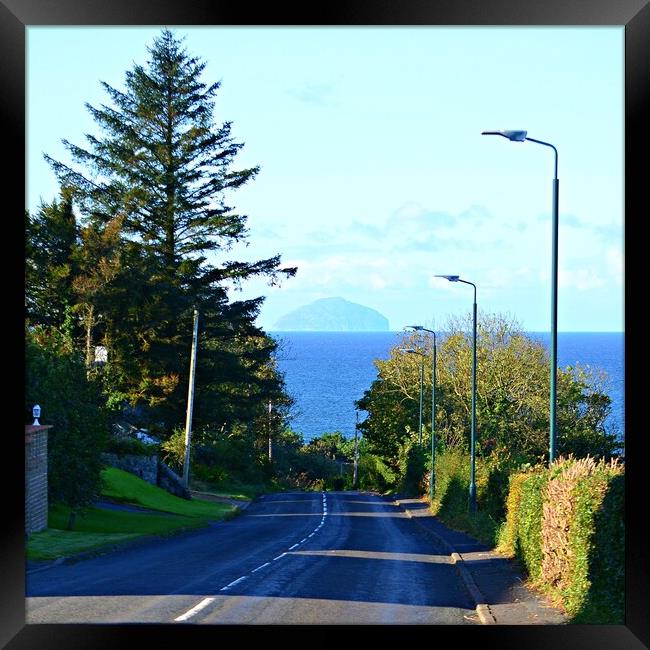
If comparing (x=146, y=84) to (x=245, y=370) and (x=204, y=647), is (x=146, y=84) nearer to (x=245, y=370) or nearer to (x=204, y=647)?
(x=245, y=370)

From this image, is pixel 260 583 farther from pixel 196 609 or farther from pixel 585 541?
pixel 585 541

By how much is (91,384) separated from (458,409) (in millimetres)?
36010

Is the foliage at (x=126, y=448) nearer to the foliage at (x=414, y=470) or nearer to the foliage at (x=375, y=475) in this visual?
the foliage at (x=414, y=470)

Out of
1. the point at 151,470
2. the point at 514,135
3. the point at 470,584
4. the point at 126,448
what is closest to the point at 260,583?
the point at 470,584

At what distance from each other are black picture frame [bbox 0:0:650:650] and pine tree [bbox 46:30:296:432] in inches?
1892

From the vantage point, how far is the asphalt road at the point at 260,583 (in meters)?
16.0

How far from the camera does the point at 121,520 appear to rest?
3719cm

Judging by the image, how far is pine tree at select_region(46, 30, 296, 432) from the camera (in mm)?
61750

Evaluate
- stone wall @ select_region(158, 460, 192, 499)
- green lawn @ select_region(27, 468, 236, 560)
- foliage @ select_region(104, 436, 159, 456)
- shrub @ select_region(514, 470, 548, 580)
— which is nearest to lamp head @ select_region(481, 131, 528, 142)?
shrub @ select_region(514, 470, 548, 580)

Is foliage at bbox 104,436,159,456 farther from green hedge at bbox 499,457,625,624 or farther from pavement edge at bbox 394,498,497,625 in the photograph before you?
green hedge at bbox 499,457,625,624

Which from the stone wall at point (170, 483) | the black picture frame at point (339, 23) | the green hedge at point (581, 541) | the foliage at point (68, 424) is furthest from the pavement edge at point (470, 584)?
the stone wall at point (170, 483)

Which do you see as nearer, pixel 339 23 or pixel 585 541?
pixel 339 23

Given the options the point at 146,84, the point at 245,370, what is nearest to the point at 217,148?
the point at 146,84

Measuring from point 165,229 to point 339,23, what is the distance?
171 feet
